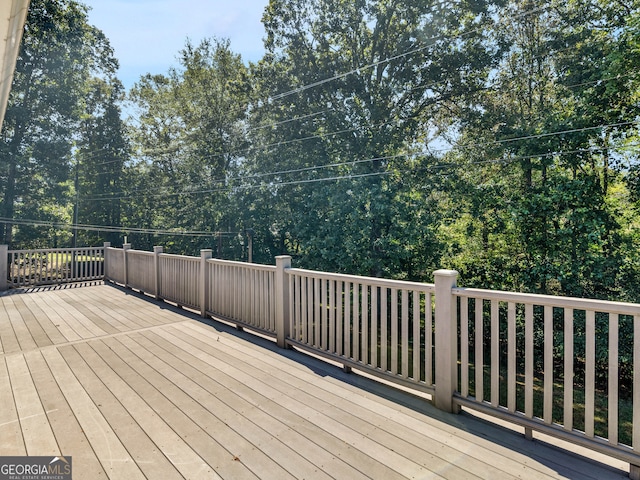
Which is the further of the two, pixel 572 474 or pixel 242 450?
pixel 242 450

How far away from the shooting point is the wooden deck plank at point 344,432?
1.68 meters

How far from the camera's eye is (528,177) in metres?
8.88

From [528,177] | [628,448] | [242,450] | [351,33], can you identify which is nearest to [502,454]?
[628,448]

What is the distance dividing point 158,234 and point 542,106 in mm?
18024

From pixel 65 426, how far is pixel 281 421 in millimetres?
1283

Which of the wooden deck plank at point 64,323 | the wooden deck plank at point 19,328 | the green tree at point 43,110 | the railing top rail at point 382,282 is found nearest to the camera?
the railing top rail at point 382,282

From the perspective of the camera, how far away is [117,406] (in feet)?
7.49

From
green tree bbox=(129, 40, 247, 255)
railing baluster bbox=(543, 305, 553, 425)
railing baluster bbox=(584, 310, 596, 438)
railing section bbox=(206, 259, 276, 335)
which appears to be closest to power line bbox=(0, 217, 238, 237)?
green tree bbox=(129, 40, 247, 255)

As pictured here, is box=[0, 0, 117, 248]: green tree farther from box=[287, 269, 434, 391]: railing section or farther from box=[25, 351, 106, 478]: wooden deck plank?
box=[287, 269, 434, 391]: railing section

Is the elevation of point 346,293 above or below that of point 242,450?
above

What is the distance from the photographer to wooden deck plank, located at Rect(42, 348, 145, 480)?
167 centimetres

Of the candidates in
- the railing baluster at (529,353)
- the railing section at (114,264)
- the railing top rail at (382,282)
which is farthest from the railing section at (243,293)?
the railing section at (114,264)

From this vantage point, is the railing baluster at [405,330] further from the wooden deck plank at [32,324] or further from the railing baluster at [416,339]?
the wooden deck plank at [32,324]

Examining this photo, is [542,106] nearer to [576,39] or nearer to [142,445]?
[576,39]
